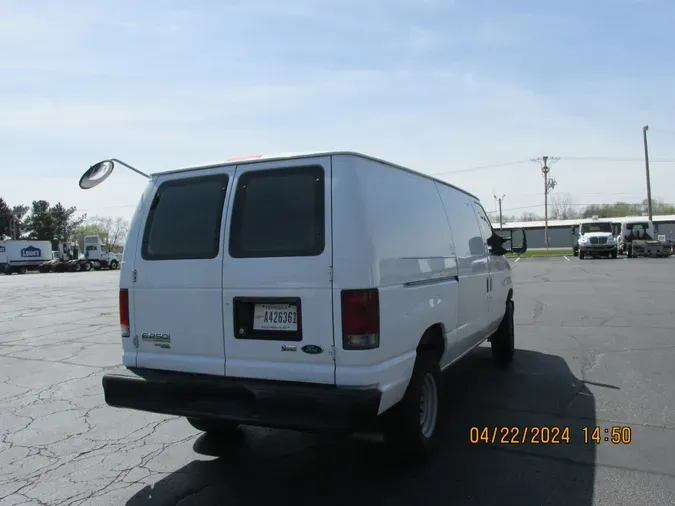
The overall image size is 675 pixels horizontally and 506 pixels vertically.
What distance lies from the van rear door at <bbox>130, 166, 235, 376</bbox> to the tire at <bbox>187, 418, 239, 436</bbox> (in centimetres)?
87

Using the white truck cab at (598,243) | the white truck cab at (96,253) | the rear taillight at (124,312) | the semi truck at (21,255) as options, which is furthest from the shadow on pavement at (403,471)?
the semi truck at (21,255)

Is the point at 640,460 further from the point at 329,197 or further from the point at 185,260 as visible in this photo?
the point at 185,260

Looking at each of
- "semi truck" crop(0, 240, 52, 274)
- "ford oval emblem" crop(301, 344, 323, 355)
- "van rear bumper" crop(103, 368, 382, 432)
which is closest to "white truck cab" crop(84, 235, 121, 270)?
"semi truck" crop(0, 240, 52, 274)

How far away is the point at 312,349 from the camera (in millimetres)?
3375

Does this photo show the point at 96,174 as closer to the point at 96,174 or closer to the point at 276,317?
the point at 96,174

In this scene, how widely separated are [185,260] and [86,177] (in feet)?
33.4

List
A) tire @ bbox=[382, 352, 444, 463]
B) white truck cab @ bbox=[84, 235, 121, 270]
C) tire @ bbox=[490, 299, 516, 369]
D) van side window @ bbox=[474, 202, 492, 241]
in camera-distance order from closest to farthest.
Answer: tire @ bbox=[382, 352, 444, 463] → van side window @ bbox=[474, 202, 492, 241] → tire @ bbox=[490, 299, 516, 369] → white truck cab @ bbox=[84, 235, 121, 270]

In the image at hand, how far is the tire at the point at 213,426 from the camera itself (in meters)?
4.51

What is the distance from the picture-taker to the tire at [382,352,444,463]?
3.71 m

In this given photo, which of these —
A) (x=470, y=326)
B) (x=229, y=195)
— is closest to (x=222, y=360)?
(x=229, y=195)

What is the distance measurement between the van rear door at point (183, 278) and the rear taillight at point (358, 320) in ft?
3.05
